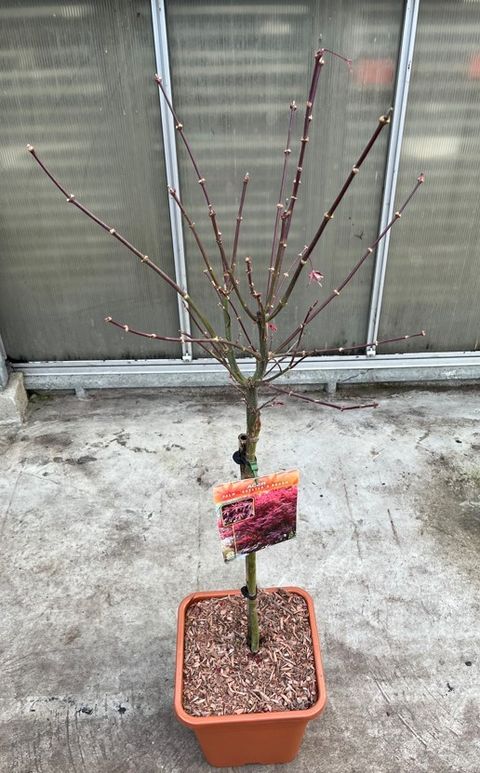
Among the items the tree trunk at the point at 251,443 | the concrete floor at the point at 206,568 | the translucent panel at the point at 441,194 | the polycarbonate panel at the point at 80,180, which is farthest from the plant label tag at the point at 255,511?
the translucent panel at the point at 441,194

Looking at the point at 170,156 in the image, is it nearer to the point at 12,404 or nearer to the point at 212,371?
the point at 212,371

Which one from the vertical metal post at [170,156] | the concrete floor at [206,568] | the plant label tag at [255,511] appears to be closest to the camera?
the plant label tag at [255,511]

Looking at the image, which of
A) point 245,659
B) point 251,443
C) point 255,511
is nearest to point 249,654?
point 245,659

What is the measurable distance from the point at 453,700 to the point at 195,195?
9.14 feet

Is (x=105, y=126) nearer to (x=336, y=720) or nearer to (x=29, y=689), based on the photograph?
(x=29, y=689)

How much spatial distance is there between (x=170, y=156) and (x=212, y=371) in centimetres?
138

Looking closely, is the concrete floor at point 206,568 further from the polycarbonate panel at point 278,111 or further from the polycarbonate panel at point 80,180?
the polycarbonate panel at point 278,111

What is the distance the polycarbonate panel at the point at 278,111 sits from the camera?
2.94 meters

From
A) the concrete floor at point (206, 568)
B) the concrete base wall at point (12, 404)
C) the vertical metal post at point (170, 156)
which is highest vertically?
the vertical metal post at point (170, 156)

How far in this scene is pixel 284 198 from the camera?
3.29 metres

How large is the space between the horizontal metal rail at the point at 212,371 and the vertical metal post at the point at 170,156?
0.18 m

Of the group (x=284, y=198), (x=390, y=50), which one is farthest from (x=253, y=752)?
(x=390, y=50)

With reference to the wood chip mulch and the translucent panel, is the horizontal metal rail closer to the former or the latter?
the translucent panel

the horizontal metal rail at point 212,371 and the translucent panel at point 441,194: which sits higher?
the translucent panel at point 441,194
